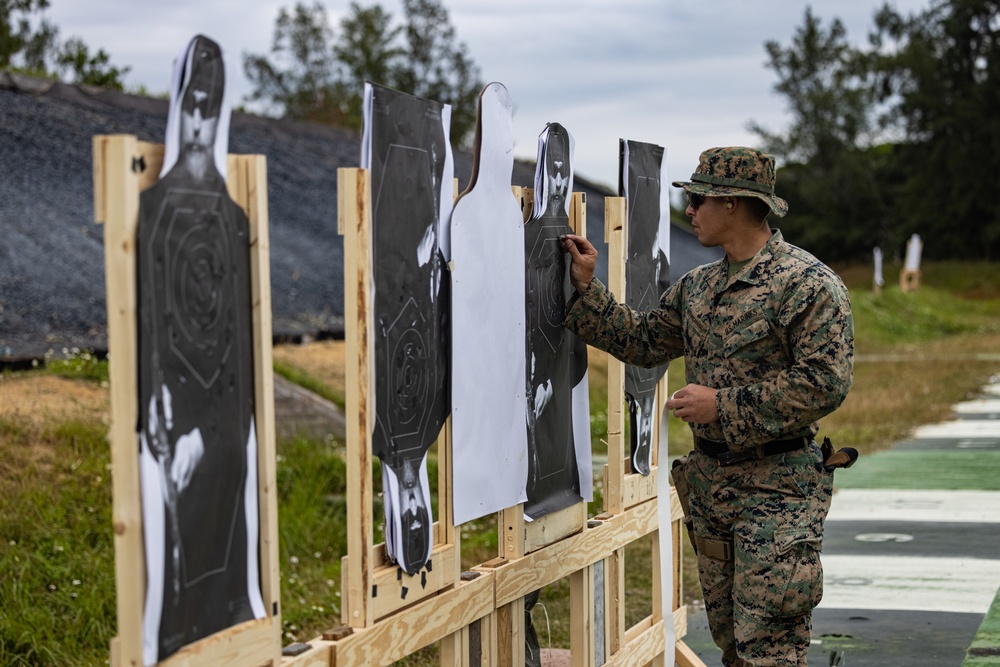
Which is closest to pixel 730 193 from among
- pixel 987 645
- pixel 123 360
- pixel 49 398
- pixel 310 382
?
pixel 123 360

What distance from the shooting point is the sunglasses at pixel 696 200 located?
3.53m

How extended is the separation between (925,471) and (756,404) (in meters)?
7.06

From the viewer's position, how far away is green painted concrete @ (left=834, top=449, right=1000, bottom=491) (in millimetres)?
9141

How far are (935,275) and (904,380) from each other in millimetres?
32696

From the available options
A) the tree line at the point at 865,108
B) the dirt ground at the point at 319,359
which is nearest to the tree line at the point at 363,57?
the tree line at the point at 865,108

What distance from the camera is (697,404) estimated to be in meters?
3.41

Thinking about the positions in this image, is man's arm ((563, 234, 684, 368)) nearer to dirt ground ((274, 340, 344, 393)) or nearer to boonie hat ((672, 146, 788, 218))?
boonie hat ((672, 146, 788, 218))

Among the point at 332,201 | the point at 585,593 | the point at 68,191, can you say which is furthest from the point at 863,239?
the point at 585,593

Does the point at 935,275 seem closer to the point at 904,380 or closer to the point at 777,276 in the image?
the point at 904,380

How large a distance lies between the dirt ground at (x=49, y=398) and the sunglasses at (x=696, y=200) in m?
4.56

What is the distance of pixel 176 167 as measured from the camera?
2164mm

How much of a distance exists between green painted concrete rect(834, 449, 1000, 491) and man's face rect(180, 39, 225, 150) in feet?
25.7

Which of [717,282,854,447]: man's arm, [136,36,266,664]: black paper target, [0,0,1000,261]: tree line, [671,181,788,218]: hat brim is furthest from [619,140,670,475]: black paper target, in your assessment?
[0,0,1000,261]: tree line

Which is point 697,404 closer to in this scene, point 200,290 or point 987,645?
point 200,290
